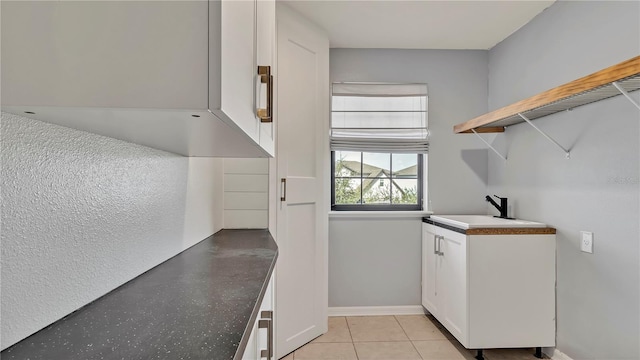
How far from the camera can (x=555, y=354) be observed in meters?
2.25

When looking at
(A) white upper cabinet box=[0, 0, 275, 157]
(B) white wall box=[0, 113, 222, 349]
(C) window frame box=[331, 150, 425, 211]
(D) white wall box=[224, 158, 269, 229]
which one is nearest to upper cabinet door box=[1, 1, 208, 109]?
(A) white upper cabinet box=[0, 0, 275, 157]

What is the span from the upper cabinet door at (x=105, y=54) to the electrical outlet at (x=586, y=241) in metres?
2.32

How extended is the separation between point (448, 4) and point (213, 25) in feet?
7.56

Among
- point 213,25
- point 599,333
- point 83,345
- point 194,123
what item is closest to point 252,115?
point 194,123

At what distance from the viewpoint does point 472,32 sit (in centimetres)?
278

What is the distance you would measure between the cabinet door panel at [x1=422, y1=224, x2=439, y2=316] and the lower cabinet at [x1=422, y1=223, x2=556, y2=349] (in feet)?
1.61

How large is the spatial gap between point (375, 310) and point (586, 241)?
1699 millimetres

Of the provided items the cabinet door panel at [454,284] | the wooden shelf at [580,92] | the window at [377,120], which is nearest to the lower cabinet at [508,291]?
the cabinet door panel at [454,284]

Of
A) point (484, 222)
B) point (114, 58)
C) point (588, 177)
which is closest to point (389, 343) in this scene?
point (484, 222)

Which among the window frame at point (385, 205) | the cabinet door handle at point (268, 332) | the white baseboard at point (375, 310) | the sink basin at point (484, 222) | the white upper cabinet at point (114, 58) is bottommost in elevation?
the white baseboard at point (375, 310)

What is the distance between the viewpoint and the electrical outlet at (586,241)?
200cm

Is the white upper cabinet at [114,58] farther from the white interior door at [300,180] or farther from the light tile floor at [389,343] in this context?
Result: the light tile floor at [389,343]

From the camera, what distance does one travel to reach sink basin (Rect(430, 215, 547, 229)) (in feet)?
7.48

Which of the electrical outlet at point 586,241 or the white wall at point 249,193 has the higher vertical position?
the white wall at point 249,193
